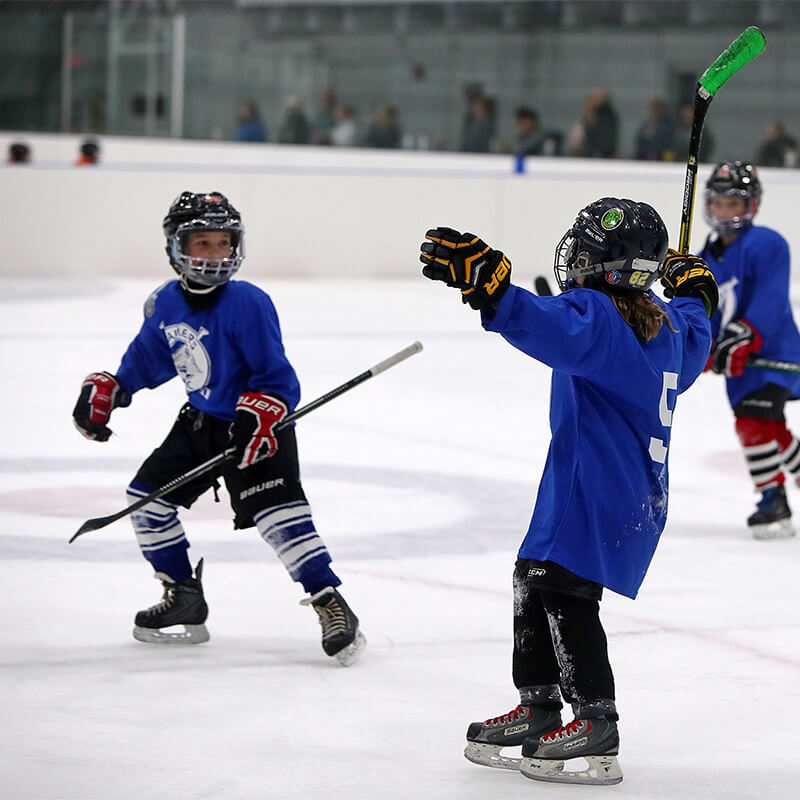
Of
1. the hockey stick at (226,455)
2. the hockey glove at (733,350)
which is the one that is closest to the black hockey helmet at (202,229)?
the hockey stick at (226,455)

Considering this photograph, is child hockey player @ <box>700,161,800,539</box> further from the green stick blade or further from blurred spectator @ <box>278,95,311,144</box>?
blurred spectator @ <box>278,95,311,144</box>

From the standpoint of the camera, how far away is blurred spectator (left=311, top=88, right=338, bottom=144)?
586 inches

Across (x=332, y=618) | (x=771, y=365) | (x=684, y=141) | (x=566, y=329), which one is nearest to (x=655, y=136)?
(x=684, y=141)

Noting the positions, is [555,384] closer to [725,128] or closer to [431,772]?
[431,772]

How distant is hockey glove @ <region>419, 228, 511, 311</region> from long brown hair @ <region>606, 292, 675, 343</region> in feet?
1.10

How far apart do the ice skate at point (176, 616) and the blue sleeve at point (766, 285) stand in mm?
1840

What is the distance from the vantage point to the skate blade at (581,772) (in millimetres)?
2385

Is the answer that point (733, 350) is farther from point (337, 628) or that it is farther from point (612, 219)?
point (612, 219)

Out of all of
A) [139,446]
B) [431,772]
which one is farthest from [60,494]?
[431,772]

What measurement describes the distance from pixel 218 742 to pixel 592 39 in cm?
1211

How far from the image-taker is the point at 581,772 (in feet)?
7.86

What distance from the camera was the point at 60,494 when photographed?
4422 millimetres

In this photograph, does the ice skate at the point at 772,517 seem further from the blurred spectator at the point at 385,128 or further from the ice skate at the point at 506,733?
the blurred spectator at the point at 385,128

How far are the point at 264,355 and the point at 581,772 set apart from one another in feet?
3.36
